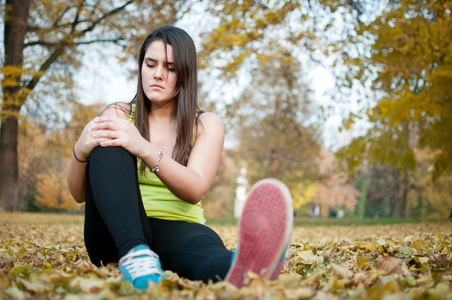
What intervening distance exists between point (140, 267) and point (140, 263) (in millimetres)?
13

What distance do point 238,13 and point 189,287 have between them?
684 cm

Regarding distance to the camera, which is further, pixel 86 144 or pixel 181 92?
pixel 181 92

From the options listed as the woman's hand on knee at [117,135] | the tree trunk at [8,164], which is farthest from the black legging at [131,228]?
the tree trunk at [8,164]

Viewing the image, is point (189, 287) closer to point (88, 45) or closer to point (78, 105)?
point (78, 105)

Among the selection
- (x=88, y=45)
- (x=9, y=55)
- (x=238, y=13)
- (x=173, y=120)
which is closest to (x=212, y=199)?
(x=88, y=45)

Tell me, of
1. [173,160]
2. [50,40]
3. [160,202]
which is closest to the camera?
[173,160]

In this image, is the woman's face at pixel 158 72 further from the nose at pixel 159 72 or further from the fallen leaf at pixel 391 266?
the fallen leaf at pixel 391 266

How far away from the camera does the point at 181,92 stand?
7.27ft

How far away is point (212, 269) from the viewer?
5.47 ft

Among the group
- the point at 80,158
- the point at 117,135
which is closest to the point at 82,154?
the point at 80,158

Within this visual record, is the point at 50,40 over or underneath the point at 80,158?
over

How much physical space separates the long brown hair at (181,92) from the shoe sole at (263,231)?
72 centimetres

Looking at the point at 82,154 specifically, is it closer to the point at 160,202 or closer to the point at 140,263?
the point at 160,202

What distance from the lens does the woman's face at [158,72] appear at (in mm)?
2121
